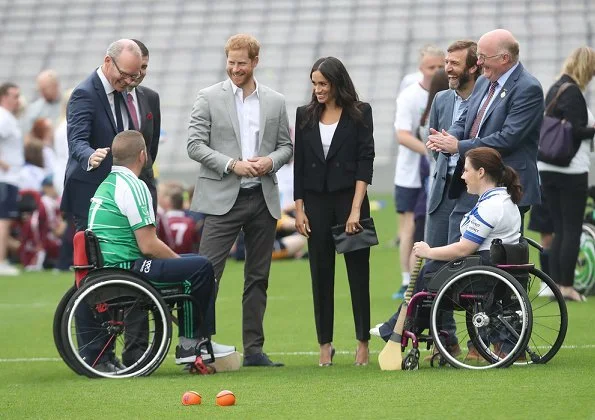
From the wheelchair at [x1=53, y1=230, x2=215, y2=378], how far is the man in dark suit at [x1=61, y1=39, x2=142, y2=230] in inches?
26.5

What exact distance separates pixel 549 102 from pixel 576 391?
16.2 feet

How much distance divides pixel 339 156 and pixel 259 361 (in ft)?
4.38

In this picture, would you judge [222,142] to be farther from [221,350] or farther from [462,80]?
[462,80]

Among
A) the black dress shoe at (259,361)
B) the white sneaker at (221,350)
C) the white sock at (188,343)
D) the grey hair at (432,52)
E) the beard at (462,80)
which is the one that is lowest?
the black dress shoe at (259,361)

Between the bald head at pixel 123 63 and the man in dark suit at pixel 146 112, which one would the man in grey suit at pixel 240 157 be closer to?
the man in dark suit at pixel 146 112

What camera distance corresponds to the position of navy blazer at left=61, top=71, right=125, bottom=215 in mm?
8898

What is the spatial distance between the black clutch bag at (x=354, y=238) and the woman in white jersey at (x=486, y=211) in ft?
1.82

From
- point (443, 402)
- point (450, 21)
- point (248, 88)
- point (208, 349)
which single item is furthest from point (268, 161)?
point (450, 21)

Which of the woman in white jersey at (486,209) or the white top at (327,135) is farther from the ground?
the white top at (327,135)

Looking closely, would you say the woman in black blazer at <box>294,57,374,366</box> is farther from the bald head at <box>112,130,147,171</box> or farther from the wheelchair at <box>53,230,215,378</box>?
the bald head at <box>112,130,147,171</box>

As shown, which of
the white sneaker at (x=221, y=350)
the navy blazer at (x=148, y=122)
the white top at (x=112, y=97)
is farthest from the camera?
the navy blazer at (x=148, y=122)

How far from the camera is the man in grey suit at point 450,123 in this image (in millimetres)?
8773

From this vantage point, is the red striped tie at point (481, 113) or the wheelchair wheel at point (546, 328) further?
the red striped tie at point (481, 113)

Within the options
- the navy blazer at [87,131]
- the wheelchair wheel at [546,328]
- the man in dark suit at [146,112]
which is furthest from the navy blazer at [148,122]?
the wheelchair wheel at [546,328]
